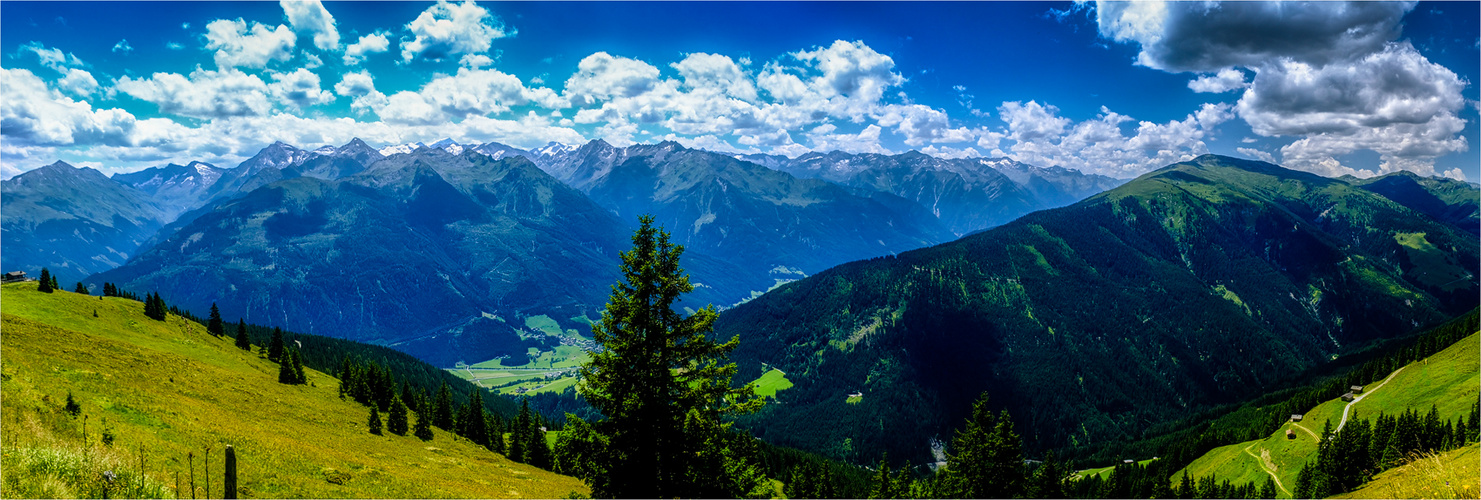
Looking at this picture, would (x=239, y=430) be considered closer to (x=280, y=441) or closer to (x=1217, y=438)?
(x=280, y=441)

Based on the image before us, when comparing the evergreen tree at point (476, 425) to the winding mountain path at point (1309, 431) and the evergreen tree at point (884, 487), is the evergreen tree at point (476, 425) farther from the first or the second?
the winding mountain path at point (1309, 431)

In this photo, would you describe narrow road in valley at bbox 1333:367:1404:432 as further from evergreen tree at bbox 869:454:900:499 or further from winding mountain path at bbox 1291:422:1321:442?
evergreen tree at bbox 869:454:900:499

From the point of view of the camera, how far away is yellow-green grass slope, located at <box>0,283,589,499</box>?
18.1 m

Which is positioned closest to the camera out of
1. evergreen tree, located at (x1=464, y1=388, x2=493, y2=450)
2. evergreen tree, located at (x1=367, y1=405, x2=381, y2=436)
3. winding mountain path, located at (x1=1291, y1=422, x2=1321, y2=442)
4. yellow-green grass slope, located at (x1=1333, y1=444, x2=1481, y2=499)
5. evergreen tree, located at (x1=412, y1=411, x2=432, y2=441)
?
yellow-green grass slope, located at (x1=1333, y1=444, x2=1481, y2=499)

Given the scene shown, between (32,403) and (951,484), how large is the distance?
57.7m

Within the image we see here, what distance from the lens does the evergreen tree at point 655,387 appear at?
65.3ft

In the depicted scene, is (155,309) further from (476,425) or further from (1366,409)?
(1366,409)

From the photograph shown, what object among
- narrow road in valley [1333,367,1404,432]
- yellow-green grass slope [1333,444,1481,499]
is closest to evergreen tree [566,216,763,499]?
yellow-green grass slope [1333,444,1481,499]

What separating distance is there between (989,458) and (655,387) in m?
36.9

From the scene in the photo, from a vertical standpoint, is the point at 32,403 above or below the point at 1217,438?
above

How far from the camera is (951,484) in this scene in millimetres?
53625

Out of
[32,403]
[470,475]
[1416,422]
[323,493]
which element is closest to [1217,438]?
[1416,422]

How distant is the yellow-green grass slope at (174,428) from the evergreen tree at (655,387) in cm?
1229

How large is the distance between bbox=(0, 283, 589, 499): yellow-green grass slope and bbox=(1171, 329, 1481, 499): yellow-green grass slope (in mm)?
134682
